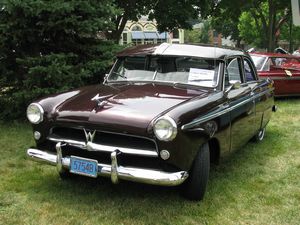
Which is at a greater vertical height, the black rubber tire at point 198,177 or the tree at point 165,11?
the tree at point 165,11

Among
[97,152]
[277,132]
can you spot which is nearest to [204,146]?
[97,152]

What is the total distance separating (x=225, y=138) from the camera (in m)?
5.31

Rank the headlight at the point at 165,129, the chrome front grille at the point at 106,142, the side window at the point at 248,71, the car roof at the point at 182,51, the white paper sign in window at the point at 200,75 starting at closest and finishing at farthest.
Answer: the headlight at the point at 165,129, the chrome front grille at the point at 106,142, the white paper sign in window at the point at 200,75, the car roof at the point at 182,51, the side window at the point at 248,71

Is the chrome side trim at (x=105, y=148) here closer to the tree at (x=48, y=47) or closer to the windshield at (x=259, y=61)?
the tree at (x=48, y=47)

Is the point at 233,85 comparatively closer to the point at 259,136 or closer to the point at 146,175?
the point at 146,175

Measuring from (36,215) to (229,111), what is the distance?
252cm

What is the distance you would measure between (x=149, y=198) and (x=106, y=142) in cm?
82

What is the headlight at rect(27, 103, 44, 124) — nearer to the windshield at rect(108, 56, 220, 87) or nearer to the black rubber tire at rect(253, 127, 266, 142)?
the windshield at rect(108, 56, 220, 87)

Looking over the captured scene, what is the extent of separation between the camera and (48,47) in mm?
8922

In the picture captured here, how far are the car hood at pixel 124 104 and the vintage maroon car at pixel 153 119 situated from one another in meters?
0.01

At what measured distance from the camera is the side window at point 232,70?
5.83 meters

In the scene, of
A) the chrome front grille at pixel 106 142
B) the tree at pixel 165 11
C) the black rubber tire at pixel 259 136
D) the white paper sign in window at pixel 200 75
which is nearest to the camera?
the chrome front grille at pixel 106 142

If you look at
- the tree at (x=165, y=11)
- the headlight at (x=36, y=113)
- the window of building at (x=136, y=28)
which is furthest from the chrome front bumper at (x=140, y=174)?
the window of building at (x=136, y=28)

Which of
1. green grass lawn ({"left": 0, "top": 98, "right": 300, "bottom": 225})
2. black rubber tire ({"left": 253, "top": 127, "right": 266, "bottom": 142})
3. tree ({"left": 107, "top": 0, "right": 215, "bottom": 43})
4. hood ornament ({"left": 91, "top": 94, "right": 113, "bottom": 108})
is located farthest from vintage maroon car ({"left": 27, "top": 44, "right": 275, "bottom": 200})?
tree ({"left": 107, "top": 0, "right": 215, "bottom": 43})
